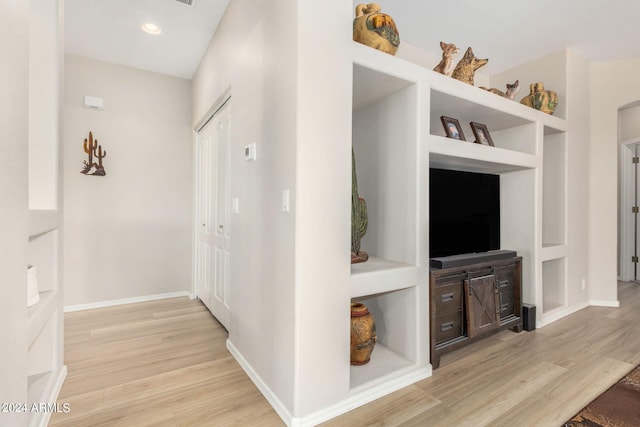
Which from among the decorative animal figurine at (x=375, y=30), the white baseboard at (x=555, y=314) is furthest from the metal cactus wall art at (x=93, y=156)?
the white baseboard at (x=555, y=314)

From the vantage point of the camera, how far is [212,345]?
256 cm

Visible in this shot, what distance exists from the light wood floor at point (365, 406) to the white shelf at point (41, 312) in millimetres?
574

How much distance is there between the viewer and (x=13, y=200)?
977 mm

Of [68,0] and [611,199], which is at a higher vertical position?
[68,0]

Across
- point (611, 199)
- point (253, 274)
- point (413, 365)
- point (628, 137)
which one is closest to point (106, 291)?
point (253, 274)

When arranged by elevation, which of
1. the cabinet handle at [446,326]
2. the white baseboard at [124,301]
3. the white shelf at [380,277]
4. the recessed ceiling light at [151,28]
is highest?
the recessed ceiling light at [151,28]

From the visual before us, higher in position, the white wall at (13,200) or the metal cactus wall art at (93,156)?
the metal cactus wall art at (93,156)

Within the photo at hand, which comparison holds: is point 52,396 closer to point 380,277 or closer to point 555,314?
point 380,277

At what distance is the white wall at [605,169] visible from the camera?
349 cm

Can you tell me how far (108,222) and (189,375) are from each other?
94.2 inches

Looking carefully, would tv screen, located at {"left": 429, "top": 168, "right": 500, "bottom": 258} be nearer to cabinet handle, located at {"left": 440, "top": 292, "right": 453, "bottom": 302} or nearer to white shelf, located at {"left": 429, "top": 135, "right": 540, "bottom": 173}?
white shelf, located at {"left": 429, "top": 135, "right": 540, "bottom": 173}

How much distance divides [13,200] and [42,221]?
72cm

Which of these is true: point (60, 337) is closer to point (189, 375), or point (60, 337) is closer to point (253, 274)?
point (189, 375)

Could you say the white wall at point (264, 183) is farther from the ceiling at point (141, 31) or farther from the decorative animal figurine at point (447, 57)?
the decorative animal figurine at point (447, 57)
